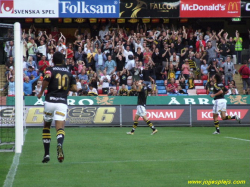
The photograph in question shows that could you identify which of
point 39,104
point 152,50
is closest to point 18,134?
point 39,104

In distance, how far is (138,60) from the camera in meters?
29.4

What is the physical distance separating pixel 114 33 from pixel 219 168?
21.3m

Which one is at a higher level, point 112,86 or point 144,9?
point 144,9

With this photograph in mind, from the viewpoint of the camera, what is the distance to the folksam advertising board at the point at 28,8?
29.7 metres

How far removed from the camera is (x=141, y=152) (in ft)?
43.3

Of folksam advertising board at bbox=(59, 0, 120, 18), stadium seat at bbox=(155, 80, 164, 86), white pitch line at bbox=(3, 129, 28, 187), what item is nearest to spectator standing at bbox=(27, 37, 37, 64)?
folksam advertising board at bbox=(59, 0, 120, 18)

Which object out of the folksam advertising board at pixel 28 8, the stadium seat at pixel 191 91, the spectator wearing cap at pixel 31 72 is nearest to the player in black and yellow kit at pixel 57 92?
the spectator wearing cap at pixel 31 72

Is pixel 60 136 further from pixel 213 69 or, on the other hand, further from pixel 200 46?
pixel 200 46

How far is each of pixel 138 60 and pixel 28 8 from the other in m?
7.43

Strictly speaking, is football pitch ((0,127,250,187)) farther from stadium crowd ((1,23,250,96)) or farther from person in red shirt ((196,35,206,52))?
person in red shirt ((196,35,206,52))

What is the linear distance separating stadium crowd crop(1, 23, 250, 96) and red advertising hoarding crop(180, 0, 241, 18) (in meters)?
1.25

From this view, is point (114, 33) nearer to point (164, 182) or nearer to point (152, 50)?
point (152, 50)

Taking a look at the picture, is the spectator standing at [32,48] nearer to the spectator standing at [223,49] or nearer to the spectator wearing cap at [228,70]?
the spectator wearing cap at [228,70]

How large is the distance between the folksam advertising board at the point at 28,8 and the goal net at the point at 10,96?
967cm
